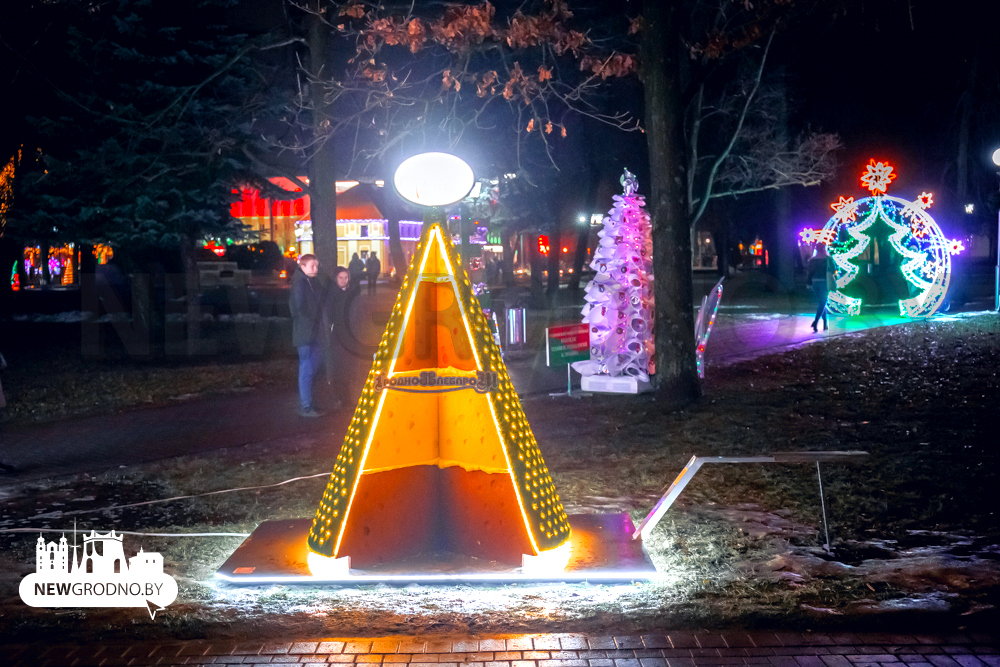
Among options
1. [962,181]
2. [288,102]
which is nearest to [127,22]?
[288,102]

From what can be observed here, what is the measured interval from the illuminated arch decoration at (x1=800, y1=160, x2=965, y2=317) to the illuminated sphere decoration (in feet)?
68.9

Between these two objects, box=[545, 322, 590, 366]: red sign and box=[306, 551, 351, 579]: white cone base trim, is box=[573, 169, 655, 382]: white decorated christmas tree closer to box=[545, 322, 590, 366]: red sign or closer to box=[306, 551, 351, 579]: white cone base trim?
box=[545, 322, 590, 366]: red sign

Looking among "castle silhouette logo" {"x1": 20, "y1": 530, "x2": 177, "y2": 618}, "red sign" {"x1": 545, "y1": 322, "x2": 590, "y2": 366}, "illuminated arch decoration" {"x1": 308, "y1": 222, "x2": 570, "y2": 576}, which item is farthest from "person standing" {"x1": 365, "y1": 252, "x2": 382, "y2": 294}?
"castle silhouette logo" {"x1": 20, "y1": 530, "x2": 177, "y2": 618}

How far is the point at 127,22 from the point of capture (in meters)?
19.8

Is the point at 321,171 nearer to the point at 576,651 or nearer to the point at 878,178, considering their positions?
the point at 576,651

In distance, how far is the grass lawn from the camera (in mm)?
5109

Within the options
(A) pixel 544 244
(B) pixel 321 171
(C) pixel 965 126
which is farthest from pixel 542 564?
(A) pixel 544 244

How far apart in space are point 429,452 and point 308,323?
225 inches

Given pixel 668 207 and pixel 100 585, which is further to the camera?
pixel 668 207

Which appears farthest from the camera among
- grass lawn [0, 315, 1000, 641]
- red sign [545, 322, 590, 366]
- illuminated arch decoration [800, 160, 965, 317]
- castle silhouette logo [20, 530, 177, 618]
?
illuminated arch decoration [800, 160, 965, 317]

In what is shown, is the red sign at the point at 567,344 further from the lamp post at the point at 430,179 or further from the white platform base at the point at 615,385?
the lamp post at the point at 430,179

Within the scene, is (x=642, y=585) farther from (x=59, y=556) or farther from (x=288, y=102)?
(x=288, y=102)
